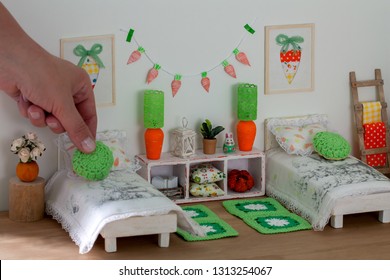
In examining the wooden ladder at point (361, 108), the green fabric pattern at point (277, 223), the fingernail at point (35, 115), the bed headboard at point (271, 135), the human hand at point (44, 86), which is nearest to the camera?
the human hand at point (44, 86)

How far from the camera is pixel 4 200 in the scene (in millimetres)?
5270

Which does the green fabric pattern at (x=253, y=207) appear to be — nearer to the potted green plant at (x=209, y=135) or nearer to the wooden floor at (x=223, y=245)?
the wooden floor at (x=223, y=245)

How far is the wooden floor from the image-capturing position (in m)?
4.53

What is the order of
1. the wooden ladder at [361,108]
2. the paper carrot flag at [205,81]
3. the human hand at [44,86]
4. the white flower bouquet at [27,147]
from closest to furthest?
the human hand at [44,86] < the white flower bouquet at [27,147] < the paper carrot flag at [205,81] < the wooden ladder at [361,108]

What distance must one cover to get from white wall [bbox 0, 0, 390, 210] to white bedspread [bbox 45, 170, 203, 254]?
39 centimetres

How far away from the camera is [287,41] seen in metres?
5.71

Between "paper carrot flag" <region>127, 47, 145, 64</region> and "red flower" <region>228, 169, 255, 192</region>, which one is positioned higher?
"paper carrot flag" <region>127, 47, 145, 64</region>

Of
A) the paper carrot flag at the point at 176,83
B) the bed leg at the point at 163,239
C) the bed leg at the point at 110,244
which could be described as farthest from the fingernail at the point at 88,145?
the paper carrot flag at the point at 176,83

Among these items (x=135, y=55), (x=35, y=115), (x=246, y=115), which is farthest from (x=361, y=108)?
(x=35, y=115)

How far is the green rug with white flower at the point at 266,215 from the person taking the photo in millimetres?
4961

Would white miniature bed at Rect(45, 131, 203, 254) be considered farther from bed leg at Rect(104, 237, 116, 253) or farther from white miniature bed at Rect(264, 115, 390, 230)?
white miniature bed at Rect(264, 115, 390, 230)

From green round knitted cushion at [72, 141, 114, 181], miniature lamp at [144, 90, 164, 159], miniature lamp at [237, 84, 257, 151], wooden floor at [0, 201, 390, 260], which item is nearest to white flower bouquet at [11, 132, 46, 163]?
green round knitted cushion at [72, 141, 114, 181]

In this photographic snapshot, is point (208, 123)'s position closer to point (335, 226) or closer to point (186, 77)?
point (186, 77)

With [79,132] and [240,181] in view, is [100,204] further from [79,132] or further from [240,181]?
[240,181]
